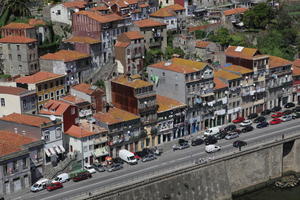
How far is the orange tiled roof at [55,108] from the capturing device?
314 ft

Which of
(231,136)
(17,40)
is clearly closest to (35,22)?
(17,40)

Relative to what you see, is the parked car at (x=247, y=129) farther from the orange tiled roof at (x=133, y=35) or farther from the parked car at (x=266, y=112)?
the orange tiled roof at (x=133, y=35)

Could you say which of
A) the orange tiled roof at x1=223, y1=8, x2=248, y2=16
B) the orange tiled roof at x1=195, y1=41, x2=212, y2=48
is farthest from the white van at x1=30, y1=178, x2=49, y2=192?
the orange tiled roof at x1=223, y1=8, x2=248, y2=16

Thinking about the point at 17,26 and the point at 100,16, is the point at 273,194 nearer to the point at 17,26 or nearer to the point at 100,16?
the point at 100,16

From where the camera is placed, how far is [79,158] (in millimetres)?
93812

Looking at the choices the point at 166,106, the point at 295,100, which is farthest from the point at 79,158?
the point at 295,100

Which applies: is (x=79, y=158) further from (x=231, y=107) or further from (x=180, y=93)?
(x=231, y=107)

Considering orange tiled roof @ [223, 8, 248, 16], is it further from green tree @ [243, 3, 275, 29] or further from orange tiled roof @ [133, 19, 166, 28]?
orange tiled roof @ [133, 19, 166, 28]

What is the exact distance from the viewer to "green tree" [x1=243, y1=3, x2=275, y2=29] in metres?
147

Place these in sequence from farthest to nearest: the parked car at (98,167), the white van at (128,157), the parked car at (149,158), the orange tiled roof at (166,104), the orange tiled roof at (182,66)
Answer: the orange tiled roof at (182,66) < the orange tiled roof at (166,104) < the parked car at (149,158) < the white van at (128,157) < the parked car at (98,167)

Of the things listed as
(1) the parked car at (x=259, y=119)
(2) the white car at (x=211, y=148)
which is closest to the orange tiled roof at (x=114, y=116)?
(2) the white car at (x=211, y=148)

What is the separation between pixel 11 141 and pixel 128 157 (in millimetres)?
17615

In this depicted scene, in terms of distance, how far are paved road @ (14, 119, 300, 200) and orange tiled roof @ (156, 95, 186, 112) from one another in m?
8.30

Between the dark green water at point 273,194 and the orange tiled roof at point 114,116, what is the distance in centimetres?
2051
